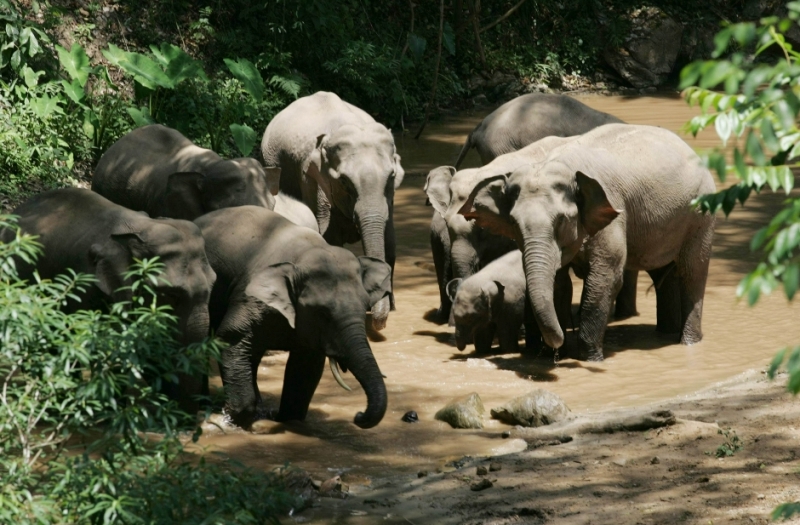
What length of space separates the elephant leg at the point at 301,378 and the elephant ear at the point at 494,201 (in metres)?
2.31

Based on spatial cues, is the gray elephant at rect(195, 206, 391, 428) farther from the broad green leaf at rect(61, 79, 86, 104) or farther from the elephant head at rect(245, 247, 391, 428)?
the broad green leaf at rect(61, 79, 86, 104)

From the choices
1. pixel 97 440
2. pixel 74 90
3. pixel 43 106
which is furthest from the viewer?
pixel 74 90

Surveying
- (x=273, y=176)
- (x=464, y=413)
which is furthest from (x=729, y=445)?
(x=273, y=176)

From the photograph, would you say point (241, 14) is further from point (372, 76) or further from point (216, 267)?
point (216, 267)

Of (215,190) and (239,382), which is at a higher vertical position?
(215,190)

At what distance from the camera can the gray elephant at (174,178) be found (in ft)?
32.2

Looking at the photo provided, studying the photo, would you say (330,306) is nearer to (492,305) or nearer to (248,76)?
(492,305)

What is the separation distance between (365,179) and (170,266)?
12.1 ft

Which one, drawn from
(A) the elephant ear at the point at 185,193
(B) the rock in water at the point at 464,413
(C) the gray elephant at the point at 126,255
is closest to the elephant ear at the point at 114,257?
(C) the gray elephant at the point at 126,255

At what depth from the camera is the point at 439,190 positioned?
11.3 meters

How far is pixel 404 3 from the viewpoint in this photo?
23562 mm

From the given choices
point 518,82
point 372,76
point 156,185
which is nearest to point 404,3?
point 518,82

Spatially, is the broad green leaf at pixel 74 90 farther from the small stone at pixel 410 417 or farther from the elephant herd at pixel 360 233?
the small stone at pixel 410 417

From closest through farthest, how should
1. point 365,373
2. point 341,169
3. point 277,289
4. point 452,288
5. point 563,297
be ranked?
point 365,373 < point 277,289 < point 563,297 < point 452,288 < point 341,169
